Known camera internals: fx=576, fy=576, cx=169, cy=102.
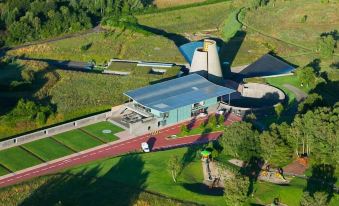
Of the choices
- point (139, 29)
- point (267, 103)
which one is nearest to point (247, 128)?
point (267, 103)

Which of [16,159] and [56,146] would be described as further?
[56,146]

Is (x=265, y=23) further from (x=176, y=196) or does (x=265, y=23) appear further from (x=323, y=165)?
(x=176, y=196)

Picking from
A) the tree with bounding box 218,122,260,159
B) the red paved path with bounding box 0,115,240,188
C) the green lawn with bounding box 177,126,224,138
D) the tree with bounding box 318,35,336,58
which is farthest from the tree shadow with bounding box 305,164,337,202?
the tree with bounding box 318,35,336,58

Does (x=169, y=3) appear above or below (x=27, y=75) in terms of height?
above

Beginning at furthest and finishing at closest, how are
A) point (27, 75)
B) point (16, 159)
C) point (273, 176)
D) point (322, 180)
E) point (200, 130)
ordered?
1. point (27, 75)
2. point (200, 130)
3. point (16, 159)
4. point (273, 176)
5. point (322, 180)

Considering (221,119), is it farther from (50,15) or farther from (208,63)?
(50,15)

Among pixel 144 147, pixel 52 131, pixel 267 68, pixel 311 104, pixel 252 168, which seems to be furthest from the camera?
pixel 267 68

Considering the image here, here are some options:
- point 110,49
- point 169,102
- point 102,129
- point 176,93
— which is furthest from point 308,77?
point 110,49
